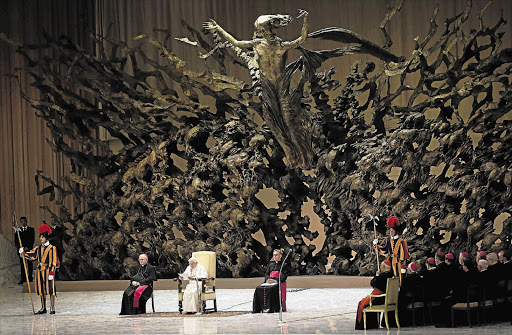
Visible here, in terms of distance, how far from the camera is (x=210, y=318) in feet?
41.1

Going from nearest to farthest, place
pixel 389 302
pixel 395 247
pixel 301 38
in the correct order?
pixel 389 302
pixel 395 247
pixel 301 38

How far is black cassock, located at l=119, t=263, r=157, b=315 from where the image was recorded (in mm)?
13148

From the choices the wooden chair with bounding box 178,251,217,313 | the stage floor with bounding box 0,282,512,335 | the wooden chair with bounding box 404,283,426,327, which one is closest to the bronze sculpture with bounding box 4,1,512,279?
the stage floor with bounding box 0,282,512,335

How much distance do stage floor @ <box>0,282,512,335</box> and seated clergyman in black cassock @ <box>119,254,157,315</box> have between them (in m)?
0.26

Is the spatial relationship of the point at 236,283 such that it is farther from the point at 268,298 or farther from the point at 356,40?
the point at 356,40

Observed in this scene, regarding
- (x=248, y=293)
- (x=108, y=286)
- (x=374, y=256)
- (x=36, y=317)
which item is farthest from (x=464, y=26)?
(x=36, y=317)

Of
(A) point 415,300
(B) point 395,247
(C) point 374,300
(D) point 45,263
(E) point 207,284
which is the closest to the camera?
(C) point 374,300

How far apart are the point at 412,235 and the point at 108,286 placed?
220 inches

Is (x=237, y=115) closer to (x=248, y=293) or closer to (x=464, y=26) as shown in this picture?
(x=248, y=293)

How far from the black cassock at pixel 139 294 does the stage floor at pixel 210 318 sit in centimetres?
26

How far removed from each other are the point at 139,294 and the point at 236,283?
3201mm

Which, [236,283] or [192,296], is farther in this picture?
[236,283]

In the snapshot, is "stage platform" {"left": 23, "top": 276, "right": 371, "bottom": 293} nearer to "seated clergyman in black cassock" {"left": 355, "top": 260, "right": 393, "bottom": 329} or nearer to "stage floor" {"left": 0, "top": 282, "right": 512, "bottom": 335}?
"stage floor" {"left": 0, "top": 282, "right": 512, "bottom": 335}

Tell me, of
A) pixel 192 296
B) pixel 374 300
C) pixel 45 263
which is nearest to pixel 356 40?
pixel 192 296
